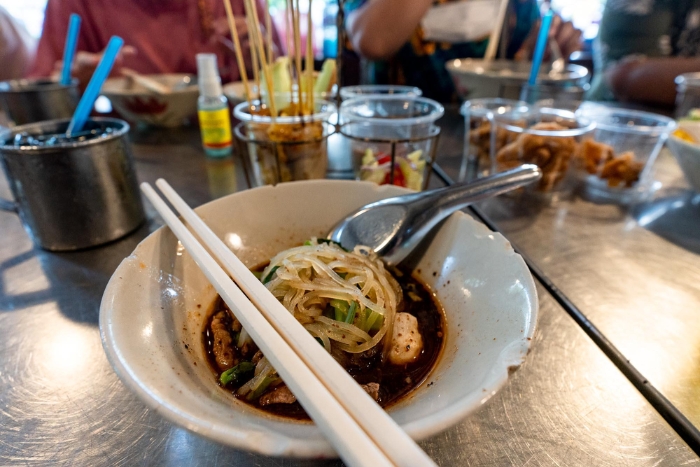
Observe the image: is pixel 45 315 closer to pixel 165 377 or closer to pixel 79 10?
pixel 165 377

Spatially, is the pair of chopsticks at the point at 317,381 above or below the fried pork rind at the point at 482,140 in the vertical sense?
above

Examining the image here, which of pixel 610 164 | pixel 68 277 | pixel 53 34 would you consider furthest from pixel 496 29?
pixel 53 34

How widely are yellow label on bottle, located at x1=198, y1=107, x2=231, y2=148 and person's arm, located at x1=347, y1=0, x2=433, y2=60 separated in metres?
1.50

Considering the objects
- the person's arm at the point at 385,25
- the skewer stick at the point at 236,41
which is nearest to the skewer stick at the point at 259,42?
the skewer stick at the point at 236,41

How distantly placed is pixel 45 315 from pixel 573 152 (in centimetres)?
184

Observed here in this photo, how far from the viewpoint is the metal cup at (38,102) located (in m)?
1.97

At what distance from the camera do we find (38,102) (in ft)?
6.52

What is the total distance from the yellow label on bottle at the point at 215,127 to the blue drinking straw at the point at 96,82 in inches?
24.1

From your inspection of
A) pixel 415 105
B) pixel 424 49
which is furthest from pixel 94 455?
pixel 424 49

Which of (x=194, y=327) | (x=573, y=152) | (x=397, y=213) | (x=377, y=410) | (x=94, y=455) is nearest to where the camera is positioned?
(x=377, y=410)

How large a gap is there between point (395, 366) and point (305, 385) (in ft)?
1.12

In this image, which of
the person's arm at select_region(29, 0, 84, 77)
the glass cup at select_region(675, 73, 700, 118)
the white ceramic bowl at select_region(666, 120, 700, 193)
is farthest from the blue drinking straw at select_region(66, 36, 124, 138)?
the glass cup at select_region(675, 73, 700, 118)

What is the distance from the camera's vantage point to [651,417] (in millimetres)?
765

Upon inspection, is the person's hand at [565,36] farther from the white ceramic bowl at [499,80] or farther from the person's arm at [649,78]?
the white ceramic bowl at [499,80]
